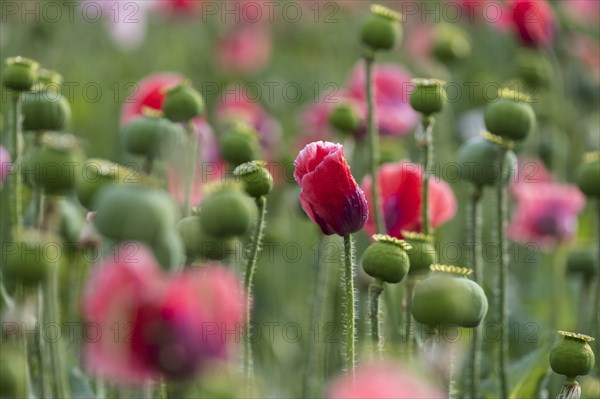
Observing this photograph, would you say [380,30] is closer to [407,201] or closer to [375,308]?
[407,201]

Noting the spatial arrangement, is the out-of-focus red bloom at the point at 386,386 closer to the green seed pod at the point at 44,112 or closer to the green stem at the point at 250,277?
the green stem at the point at 250,277

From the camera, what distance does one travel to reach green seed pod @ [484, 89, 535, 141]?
4.46 feet

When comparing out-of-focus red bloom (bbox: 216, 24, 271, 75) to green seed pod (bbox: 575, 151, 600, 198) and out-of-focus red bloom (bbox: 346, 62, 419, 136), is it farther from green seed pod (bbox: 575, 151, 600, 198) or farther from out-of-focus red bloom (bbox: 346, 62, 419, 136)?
green seed pod (bbox: 575, 151, 600, 198)

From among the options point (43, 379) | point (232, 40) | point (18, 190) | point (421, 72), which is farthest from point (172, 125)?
point (421, 72)

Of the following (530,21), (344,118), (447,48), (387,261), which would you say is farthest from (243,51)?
(387,261)

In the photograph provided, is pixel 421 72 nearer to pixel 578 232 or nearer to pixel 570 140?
pixel 570 140

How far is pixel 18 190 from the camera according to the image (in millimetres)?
1246

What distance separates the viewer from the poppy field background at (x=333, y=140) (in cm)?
150

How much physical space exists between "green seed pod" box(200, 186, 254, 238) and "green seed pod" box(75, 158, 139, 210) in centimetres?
14

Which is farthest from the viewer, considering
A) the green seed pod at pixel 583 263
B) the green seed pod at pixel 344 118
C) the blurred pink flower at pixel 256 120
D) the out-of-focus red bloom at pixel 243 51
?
the out-of-focus red bloom at pixel 243 51

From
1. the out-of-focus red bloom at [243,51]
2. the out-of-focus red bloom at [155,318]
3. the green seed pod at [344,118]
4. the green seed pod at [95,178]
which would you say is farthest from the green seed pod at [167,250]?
the out-of-focus red bloom at [243,51]

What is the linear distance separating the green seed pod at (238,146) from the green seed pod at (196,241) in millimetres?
514

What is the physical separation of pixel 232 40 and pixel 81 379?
2.31 m

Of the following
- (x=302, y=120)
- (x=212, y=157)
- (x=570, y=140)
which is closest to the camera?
(x=212, y=157)
